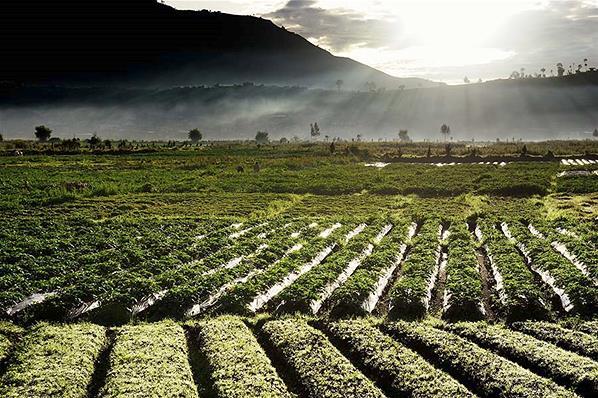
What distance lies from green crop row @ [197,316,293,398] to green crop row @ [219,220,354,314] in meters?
1.83

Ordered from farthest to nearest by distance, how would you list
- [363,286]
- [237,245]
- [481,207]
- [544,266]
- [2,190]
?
[2,190], [481,207], [237,245], [544,266], [363,286]

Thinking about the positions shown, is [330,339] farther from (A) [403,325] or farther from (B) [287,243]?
(B) [287,243]

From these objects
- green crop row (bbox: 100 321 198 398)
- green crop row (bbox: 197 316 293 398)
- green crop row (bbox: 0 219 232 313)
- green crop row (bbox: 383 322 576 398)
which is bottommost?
green crop row (bbox: 383 322 576 398)

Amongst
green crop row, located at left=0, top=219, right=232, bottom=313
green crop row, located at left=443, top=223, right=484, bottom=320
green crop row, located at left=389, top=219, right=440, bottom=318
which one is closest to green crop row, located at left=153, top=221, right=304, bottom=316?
green crop row, located at left=0, top=219, right=232, bottom=313

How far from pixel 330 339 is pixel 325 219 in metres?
20.4

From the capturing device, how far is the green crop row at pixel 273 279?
71.4 ft

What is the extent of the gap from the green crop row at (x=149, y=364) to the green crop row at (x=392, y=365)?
197 inches

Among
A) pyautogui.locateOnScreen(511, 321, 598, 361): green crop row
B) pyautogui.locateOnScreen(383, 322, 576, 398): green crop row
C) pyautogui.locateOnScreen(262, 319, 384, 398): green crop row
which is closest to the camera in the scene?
pyautogui.locateOnScreen(383, 322, 576, 398): green crop row

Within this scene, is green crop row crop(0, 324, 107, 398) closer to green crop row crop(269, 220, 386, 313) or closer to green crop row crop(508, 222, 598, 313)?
green crop row crop(269, 220, 386, 313)

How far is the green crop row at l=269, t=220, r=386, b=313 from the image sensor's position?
21609mm

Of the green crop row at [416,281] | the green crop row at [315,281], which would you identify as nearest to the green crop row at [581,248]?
the green crop row at [416,281]

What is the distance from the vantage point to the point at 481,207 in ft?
149

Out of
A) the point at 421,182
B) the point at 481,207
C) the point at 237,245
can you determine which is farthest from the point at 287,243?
the point at 421,182

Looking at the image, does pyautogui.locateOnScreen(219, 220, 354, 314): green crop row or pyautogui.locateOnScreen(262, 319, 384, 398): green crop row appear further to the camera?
pyautogui.locateOnScreen(219, 220, 354, 314): green crop row
